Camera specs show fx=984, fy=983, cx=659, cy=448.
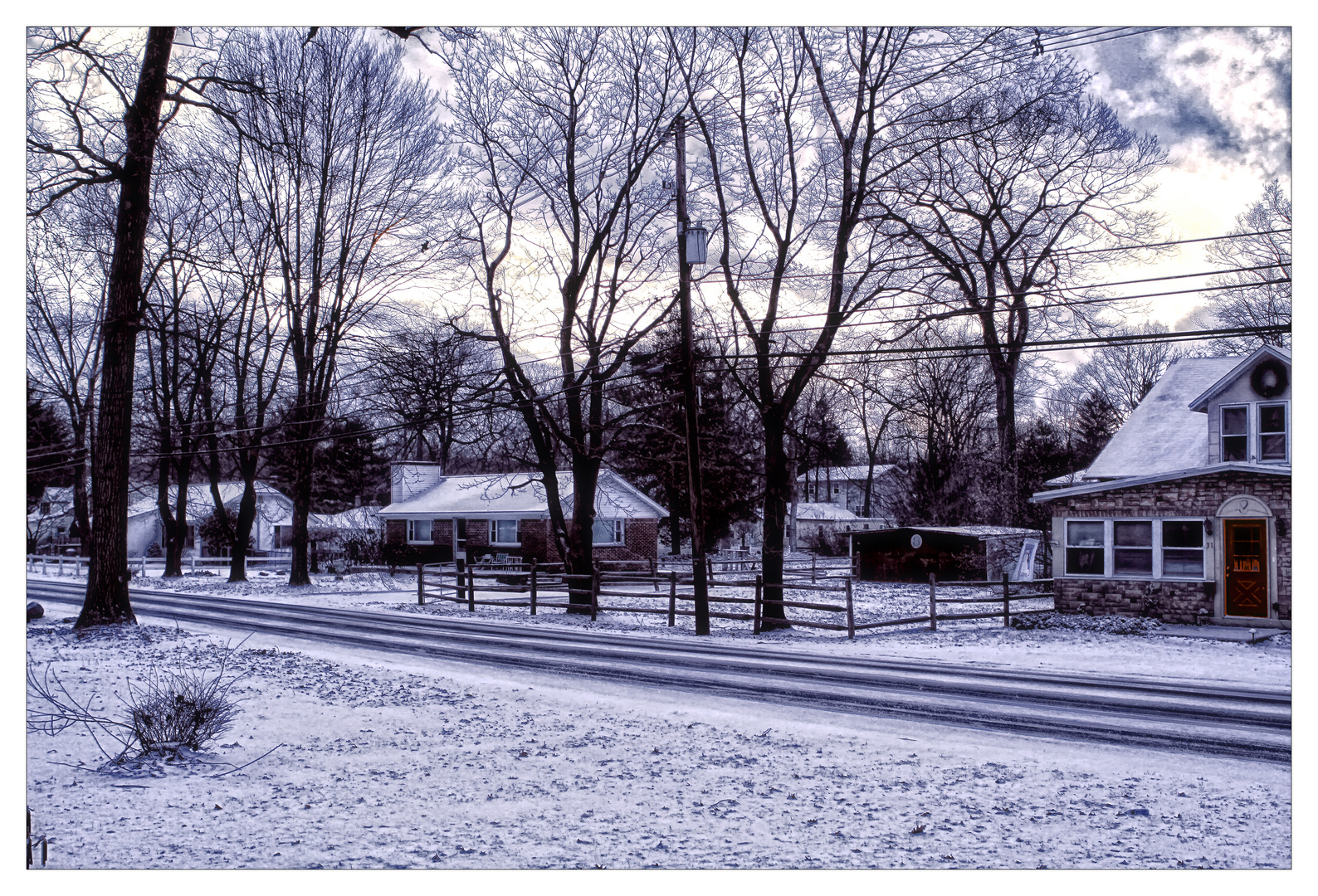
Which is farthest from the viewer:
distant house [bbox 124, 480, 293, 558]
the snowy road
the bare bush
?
distant house [bbox 124, 480, 293, 558]

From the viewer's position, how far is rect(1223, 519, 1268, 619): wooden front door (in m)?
17.2

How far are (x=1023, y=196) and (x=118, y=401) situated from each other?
1360cm

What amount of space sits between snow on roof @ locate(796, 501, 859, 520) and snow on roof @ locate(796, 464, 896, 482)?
2.24m

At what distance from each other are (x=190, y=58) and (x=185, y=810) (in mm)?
6923

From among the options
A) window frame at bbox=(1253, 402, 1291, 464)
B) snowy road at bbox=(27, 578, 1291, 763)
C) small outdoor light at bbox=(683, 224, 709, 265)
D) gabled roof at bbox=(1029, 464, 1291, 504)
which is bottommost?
snowy road at bbox=(27, 578, 1291, 763)

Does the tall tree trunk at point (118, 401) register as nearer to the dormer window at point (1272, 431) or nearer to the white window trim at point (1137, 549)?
the white window trim at point (1137, 549)

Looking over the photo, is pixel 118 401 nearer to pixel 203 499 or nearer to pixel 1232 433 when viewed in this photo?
pixel 1232 433

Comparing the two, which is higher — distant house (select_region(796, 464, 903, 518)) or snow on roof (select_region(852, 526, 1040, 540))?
distant house (select_region(796, 464, 903, 518))

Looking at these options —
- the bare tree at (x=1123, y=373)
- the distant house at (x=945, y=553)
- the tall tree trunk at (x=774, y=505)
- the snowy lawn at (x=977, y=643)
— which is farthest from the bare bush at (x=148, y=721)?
the distant house at (x=945, y=553)

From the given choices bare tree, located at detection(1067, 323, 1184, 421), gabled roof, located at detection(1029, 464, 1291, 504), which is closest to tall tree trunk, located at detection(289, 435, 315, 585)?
gabled roof, located at detection(1029, 464, 1291, 504)

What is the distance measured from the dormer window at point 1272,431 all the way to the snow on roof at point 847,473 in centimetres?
4579

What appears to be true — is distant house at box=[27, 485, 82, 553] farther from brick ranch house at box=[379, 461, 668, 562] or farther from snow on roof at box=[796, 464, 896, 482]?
snow on roof at box=[796, 464, 896, 482]

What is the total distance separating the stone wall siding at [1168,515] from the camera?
17062mm

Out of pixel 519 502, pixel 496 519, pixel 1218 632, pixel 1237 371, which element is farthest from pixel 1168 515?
pixel 496 519
